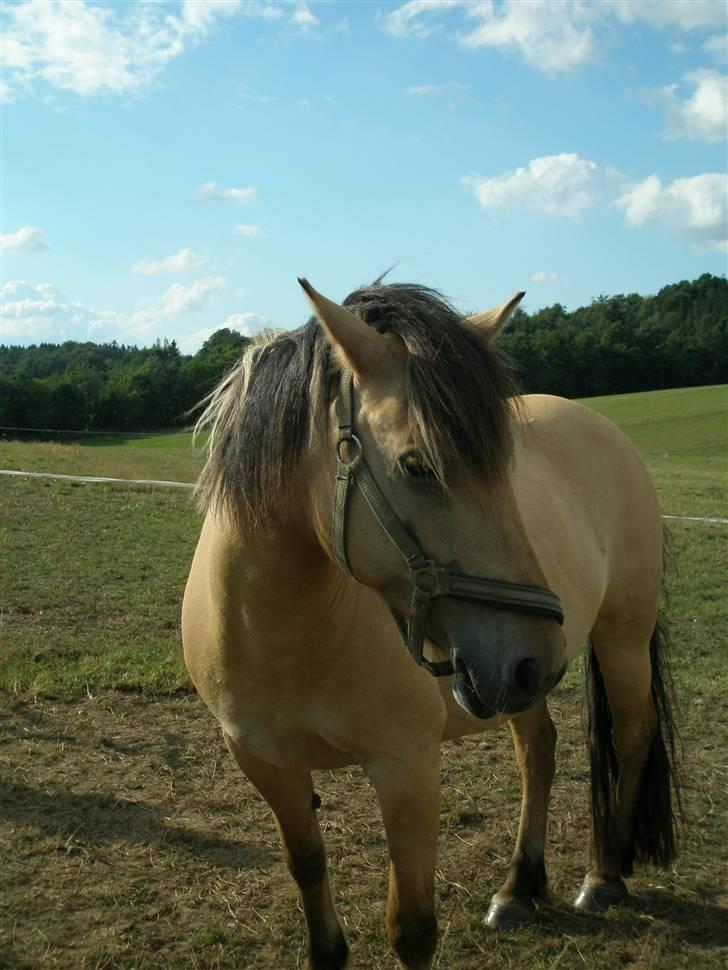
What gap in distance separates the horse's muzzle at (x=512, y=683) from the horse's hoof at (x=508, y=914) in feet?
6.48

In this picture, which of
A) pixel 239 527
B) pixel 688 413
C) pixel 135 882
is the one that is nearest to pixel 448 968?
pixel 135 882

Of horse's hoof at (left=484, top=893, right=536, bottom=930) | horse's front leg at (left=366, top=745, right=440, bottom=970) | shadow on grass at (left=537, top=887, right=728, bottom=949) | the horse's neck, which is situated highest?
the horse's neck

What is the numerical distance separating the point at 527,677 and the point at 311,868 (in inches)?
64.4

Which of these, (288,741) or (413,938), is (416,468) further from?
(413,938)

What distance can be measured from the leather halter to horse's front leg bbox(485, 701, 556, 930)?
160cm

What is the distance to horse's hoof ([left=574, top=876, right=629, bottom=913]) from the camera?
3.57 m

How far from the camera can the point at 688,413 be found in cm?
4031

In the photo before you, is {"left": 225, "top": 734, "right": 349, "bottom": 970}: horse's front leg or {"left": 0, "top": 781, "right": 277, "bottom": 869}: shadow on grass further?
{"left": 0, "top": 781, "right": 277, "bottom": 869}: shadow on grass

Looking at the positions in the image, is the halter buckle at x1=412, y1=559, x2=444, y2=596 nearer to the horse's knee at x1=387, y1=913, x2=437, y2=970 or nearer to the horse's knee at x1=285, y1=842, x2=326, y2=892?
the horse's knee at x1=387, y1=913, x2=437, y2=970

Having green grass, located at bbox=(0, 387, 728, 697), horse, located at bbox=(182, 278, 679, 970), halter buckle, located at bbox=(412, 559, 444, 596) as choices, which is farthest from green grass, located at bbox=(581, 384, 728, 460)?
halter buckle, located at bbox=(412, 559, 444, 596)

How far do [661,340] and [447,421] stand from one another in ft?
216

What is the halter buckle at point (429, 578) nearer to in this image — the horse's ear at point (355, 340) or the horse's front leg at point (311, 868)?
the horse's ear at point (355, 340)

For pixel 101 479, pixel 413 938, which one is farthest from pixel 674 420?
pixel 413 938

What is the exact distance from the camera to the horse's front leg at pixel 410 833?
247 centimetres
